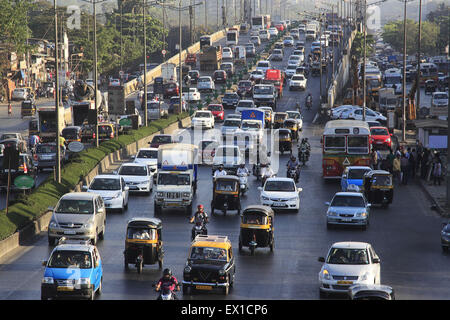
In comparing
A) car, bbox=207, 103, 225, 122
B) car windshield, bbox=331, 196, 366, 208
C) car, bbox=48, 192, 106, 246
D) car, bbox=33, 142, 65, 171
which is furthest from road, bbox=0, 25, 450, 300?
car, bbox=207, 103, 225, 122

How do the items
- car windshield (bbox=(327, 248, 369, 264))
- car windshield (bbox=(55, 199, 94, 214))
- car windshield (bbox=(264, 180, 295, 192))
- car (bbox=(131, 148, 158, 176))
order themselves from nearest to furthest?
car windshield (bbox=(327, 248, 369, 264))
car windshield (bbox=(55, 199, 94, 214))
car windshield (bbox=(264, 180, 295, 192))
car (bbox=(131, 148, 158, 176))

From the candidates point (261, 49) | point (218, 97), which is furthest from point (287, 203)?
point (261, 49)

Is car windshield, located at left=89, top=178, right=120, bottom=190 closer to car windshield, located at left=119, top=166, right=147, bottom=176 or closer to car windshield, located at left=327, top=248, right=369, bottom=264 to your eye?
car windshield, located at left=119, top=166, right=147, bottom=176

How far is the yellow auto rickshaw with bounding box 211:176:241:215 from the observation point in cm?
4069

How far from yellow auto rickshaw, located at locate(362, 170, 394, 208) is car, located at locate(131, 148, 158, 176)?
11.7 metres

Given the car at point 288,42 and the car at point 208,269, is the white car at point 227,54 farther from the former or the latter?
the car at point 208,269

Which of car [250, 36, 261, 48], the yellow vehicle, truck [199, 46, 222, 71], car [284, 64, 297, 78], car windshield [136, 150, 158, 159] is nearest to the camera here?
car windshield [136, 150, 158, 159]

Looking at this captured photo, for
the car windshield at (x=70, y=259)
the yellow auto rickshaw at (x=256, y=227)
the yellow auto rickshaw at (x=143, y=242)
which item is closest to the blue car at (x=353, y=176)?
the yellow auto rickshaw at (x=256, y=227)

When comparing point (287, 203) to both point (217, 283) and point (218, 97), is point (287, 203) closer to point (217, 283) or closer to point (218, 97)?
point (217, 283)

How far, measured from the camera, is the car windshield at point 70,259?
25.9m

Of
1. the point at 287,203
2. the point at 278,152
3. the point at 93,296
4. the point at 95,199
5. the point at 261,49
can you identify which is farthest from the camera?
the point at 261,49

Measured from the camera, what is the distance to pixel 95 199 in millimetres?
34938

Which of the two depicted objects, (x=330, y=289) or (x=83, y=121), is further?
(x=83, y=121)

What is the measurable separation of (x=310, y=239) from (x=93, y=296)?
11808 mm
